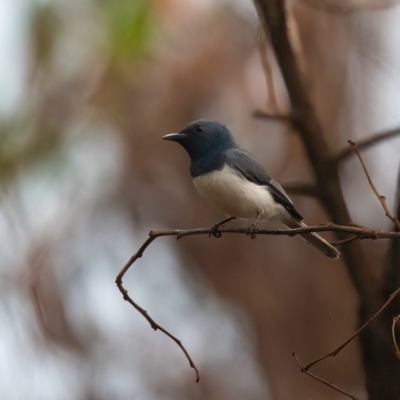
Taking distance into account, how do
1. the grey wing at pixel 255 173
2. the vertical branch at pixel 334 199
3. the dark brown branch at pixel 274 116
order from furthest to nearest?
the grey wing at pixel 255 173 → the dark brown branch at pixel 274 116 → the vertical branch at pixel 334 199

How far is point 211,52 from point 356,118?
1737 millimetres

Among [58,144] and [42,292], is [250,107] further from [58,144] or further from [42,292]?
[42,292]

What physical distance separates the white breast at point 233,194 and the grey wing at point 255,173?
34mm

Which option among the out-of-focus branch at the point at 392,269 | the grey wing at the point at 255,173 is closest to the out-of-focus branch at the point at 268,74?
the grey wing at the point at 255,173

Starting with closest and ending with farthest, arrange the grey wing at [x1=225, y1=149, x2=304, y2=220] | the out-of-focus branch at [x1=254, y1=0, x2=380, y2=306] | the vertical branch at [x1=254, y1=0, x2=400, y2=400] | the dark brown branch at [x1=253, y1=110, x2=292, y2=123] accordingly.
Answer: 1. the vertical branch at [x1=254, y1=0, x2=400, y2=400]
2. the out-of-focus branch at [x1=254, y1=0, x2=380, y2=306]
3. the dark brown branch at [x1=253, y1=110, x2=292, y2=123]
4. the grey wing at [x1=225, y1=149, x2=304, y2=220]

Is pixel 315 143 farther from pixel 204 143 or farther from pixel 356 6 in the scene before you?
pixel 356 6

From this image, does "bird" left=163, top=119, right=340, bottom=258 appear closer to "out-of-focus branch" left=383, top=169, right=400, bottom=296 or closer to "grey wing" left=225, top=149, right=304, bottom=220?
"grey wing" left=225, top=149, right=304, bottom=220

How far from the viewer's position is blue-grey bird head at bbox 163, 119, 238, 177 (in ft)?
10.2

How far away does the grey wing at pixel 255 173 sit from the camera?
308 centimetres

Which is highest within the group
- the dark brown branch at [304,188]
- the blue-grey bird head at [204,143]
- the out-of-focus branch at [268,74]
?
the out-of-focus branch at [268,74]

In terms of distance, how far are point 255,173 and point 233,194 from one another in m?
0.20

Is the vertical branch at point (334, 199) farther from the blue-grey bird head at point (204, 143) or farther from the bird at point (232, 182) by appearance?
the blue-grey bird head at point (204, 143)

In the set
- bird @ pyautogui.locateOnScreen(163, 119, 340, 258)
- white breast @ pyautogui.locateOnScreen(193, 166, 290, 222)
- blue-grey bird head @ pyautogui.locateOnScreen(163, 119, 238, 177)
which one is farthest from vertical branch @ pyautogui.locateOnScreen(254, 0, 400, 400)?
blue-grey bird head @ pyautogui.locateOnScreen(163, 119, 238, 177)

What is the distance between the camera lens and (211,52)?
550 centimetres
